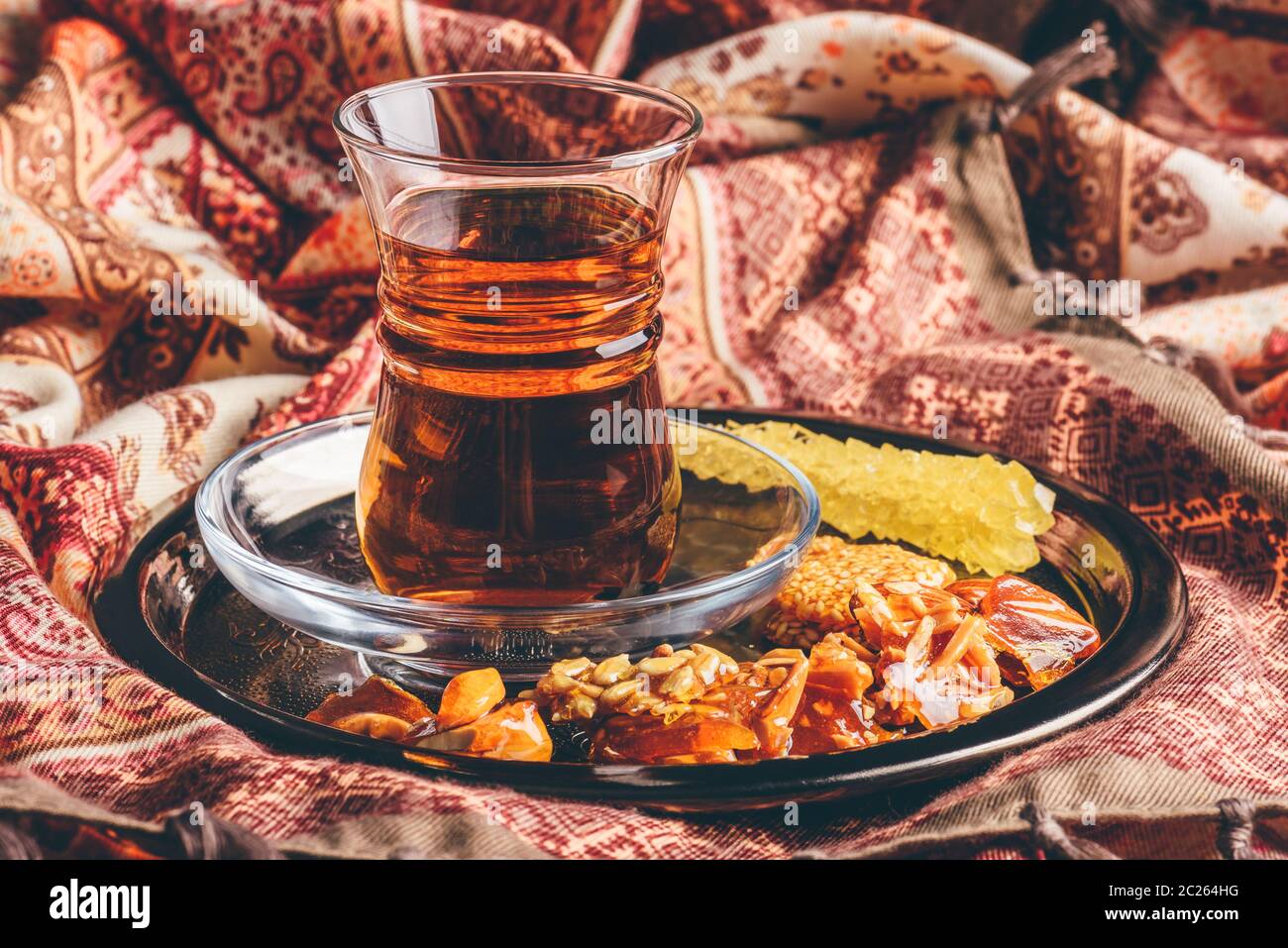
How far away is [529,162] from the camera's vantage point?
0.55 meters

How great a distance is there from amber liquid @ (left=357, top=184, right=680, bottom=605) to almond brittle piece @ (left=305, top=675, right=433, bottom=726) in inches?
1.7

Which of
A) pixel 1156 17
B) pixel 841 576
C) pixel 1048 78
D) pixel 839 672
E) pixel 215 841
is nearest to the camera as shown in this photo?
pixel 215 841

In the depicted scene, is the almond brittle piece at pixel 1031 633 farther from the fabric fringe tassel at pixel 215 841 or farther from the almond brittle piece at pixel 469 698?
the fabric fringe tassel at pixel 215 841

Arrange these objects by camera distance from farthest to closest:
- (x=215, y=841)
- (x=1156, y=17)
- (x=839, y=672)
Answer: (x=1156, y=17), (x=839, y=672), (x=215, y=841)

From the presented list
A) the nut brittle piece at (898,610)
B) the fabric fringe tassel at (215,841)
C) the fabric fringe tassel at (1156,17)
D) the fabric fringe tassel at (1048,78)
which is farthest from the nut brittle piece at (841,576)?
the fabric fringe tassel at (1156,17)

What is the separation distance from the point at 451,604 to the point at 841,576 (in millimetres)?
224

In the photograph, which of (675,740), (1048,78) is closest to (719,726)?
(675,740)

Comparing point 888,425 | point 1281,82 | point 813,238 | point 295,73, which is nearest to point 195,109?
point 295,73

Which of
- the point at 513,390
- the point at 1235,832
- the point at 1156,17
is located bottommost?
the point at 1235,832

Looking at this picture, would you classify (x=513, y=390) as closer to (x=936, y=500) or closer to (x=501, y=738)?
(x=501, y=738)

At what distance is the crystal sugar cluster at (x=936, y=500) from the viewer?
2.48ft

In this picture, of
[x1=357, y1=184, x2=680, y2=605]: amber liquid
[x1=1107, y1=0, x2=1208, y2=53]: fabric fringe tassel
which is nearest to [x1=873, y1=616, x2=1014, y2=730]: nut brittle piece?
[x1=357, y1=184, x2=680, y2=605]: amber liquid

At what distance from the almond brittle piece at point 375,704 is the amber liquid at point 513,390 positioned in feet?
0.14

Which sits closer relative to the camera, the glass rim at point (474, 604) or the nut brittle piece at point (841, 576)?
the glass rim at point (474, 604)
